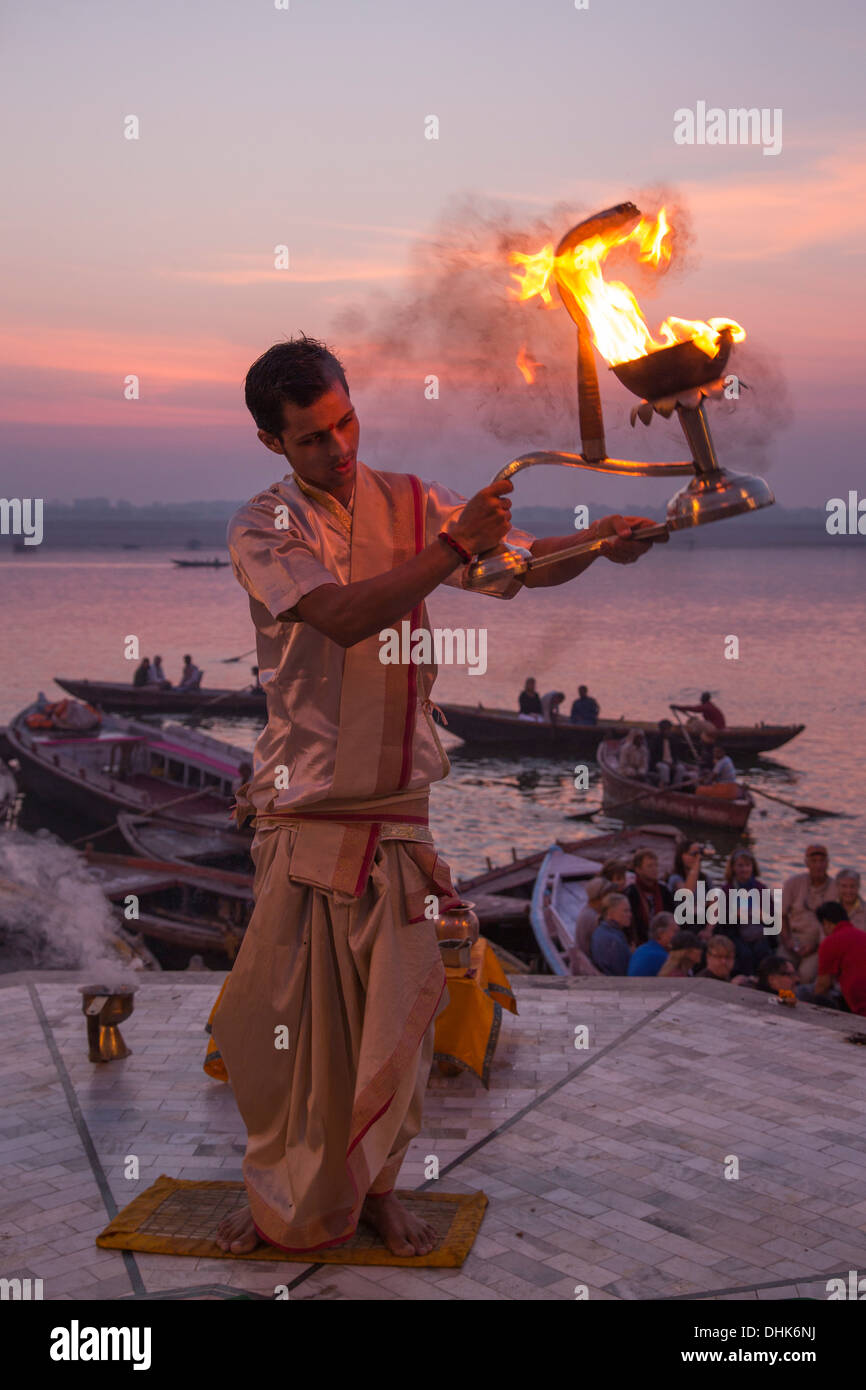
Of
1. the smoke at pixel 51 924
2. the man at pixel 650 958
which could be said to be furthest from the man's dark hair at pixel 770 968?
the smoke at pixel 51 924

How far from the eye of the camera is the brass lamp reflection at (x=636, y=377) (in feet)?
9.54

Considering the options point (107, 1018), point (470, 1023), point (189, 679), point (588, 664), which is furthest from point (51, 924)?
point (588, 664)

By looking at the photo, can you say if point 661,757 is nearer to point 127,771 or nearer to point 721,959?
point 127,771

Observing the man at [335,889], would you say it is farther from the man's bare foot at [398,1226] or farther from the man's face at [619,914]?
the man's face at [619,914]

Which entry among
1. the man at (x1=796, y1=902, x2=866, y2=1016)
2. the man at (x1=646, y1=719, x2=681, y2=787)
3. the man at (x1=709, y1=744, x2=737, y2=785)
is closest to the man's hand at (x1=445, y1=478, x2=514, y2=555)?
the man at (x1=796, y1=902, x2=866, y2=1016)

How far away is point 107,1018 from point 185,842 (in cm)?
1654

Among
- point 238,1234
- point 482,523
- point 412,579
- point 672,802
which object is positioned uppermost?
point 482,523

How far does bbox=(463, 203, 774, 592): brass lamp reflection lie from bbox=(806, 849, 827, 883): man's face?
6.33 meters

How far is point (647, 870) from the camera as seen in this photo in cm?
957

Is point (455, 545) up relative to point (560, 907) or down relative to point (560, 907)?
up

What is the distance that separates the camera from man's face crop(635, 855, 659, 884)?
31.4 feet

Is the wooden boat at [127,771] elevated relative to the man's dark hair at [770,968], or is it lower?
lower

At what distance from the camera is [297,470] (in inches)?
141
